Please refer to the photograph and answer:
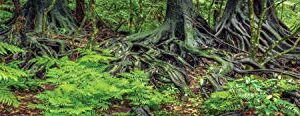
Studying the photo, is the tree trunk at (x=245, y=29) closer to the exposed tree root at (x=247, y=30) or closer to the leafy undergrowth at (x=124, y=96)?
the exposed tree root at (x=247, y=30)

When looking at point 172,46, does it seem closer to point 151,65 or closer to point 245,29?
point 151,65

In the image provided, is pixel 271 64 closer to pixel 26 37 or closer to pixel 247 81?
pixel 247 81

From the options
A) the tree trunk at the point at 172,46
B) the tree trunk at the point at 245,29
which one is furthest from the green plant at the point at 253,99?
the tree trunk at the point at 245,29

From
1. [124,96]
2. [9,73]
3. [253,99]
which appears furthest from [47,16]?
[9,73]

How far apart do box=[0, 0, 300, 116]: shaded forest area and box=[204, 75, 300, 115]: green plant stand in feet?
0.05

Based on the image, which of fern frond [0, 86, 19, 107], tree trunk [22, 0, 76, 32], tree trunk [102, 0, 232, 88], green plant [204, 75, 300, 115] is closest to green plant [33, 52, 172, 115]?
green plant [204, 75, 300, 115]

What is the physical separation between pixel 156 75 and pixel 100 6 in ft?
29.1

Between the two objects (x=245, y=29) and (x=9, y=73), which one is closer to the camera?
(x=9, y=73)

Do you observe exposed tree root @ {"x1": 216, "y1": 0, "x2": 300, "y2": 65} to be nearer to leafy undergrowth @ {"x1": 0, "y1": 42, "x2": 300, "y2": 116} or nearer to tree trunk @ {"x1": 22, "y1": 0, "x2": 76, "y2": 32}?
leafy undergrowth @ {"x1": 0, "y1": 42, "x2": 300, "y2": 116}

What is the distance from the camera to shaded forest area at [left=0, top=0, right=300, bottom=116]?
5.75m

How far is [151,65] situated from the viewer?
28.2 ft

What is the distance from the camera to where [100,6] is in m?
16.6

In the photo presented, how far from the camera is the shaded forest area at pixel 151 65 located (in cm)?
575

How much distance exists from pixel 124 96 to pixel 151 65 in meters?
1.48
